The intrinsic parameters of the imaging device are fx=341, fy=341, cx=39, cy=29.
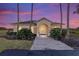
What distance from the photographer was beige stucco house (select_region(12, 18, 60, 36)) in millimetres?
3482

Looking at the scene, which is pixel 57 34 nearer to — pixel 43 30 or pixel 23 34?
pixel 43 30

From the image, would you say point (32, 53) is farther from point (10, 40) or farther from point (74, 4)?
point (74, 4)

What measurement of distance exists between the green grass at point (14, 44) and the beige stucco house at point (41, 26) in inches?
5.3

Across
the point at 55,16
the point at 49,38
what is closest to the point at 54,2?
the point at 55,16

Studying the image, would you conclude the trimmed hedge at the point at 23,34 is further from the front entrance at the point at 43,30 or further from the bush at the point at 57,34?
the bush at the point at 57,34

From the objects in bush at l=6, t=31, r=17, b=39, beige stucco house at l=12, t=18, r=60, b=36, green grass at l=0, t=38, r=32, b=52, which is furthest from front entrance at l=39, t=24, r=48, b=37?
bush at l=6, t=31, r=17, b=39

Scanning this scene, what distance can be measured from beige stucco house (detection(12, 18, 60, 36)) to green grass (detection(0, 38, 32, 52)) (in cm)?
14

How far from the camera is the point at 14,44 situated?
3516 mm

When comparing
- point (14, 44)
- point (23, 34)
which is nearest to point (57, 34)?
point (23, 34)

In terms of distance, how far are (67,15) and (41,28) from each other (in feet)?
0.98

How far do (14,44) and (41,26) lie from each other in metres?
0.34

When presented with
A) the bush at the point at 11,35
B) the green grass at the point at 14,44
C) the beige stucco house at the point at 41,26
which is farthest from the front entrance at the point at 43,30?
the bush at the point at 11,35

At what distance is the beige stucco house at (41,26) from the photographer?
3482mm

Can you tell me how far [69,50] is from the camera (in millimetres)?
3506
